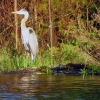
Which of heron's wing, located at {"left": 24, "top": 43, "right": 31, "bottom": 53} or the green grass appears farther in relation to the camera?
heron's wing, located at {"left": 24, "top": 43, "right": 31, "bottom": 53}

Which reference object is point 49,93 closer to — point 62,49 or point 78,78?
point 78,78

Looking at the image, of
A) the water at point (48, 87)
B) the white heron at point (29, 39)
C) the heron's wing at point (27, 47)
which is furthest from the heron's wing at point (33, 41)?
the water at point (48, 87)

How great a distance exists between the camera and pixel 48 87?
10477 mm

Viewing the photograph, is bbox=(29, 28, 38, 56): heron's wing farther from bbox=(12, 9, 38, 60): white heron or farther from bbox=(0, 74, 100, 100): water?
bbox=(0, 74, 100, 100): water

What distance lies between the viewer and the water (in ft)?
29.5

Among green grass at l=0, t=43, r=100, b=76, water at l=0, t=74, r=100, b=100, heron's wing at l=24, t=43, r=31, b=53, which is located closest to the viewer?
water at l=0, t=74, r=100, b=100

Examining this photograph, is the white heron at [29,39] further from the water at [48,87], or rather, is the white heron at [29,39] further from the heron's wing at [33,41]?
the water at [48,87]

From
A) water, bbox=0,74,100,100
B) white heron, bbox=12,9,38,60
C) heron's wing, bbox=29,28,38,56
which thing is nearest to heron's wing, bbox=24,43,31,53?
white heron, bbox=12,9,38,60

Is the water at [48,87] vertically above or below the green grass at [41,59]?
below

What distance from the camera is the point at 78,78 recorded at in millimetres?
12547

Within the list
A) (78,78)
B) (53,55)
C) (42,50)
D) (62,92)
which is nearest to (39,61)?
(53,55)

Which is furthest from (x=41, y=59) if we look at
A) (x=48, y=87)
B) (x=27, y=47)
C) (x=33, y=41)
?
(x=48, y=87)

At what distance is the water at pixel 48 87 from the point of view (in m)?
9.00

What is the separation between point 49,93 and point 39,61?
6109 millimetres
